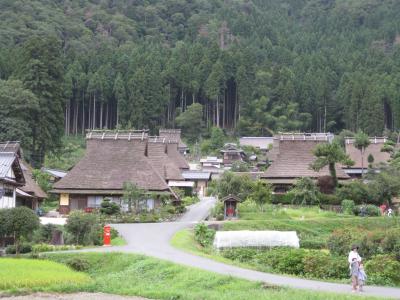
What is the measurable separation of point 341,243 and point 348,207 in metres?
14.3

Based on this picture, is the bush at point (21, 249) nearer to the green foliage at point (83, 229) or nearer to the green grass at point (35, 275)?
the green foliage at point (83, 229)

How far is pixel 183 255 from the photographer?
23.3m

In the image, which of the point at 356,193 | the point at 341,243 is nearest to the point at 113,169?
the point at 356,193

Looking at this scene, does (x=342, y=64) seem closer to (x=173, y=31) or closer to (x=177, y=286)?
(x=173, y=31)

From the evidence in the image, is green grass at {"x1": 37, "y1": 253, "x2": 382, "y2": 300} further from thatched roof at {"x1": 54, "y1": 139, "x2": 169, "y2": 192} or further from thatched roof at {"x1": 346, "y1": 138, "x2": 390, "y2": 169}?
thatched roof at {"x1": 346, "y1": 138, "x2": 390, "y2": 169}

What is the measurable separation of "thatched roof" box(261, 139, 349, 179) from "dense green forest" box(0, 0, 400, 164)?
19.0 m

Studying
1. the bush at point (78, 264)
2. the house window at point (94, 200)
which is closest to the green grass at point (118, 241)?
the bush at point (78, 264)

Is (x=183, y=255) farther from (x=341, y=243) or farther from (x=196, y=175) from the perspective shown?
(x=196, y=175)

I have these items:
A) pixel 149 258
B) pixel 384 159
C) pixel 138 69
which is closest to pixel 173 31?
pixel 138 69

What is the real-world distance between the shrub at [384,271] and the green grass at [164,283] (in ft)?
13.1

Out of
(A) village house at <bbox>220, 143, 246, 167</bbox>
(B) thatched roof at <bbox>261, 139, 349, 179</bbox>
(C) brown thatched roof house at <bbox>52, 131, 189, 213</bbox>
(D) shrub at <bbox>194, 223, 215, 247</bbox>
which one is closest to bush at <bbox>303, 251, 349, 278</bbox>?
(D) shrub at <bbox>194, 223, 215, 247</bbox>

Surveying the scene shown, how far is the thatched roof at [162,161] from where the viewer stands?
50.3 metres

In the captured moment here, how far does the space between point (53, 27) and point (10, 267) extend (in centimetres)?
9017

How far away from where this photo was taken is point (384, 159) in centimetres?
6038
